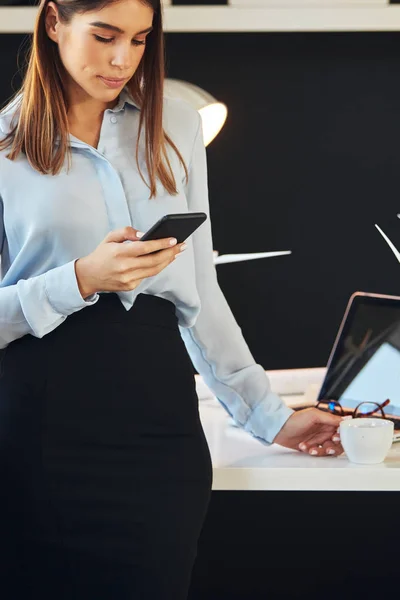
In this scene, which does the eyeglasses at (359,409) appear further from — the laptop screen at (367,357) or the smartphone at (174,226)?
the smartphone at (174,226)

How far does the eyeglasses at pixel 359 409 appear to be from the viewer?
1688 millimetres

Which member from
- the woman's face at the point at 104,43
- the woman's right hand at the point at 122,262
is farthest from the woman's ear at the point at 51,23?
the woman's right hand at the point at 122,262

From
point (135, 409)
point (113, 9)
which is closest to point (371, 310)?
point (135, 409)

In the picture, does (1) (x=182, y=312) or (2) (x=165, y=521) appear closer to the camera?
(2) (x=165, y=521)

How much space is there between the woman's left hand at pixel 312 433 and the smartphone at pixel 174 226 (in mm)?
441

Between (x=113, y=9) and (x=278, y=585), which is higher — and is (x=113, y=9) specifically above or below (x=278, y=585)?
above

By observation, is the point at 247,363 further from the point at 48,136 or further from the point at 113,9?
the point at 113,9

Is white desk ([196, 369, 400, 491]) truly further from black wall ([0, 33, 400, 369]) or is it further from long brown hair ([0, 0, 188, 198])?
black wall ([0, 33, 400, 369])

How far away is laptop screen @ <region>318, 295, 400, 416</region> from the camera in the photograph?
1745mm

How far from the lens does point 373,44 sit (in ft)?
9.04

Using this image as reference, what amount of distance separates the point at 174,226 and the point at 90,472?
361 mm

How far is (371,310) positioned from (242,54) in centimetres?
123

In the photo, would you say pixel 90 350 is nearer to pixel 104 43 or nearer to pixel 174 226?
pixel 174 226

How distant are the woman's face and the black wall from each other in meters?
1.43
